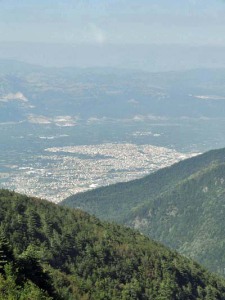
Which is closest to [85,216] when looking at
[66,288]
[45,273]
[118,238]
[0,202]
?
[118,238]

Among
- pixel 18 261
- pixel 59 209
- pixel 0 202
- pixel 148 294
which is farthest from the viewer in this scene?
pixel 59 209

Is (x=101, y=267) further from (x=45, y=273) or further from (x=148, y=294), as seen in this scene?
(x=45, y=273)

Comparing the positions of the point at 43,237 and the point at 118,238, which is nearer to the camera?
the point at 43,237

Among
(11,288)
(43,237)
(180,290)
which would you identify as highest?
(11,288)

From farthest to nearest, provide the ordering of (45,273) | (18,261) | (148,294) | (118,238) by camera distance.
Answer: (118,238) < (148,294) < (45,273) < (18,261)

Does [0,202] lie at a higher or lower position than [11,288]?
lower

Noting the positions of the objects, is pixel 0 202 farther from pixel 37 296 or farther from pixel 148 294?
pixel 37 296
